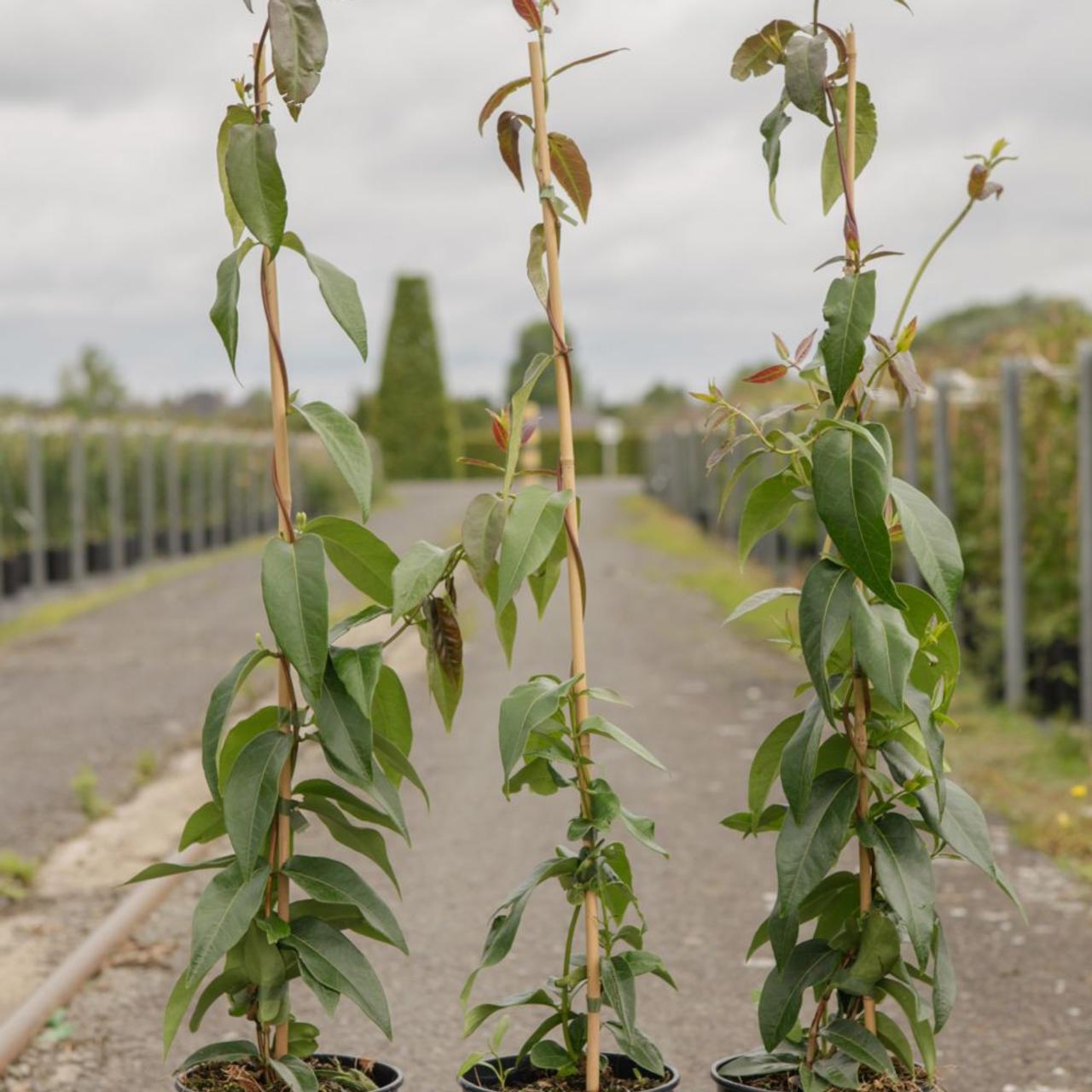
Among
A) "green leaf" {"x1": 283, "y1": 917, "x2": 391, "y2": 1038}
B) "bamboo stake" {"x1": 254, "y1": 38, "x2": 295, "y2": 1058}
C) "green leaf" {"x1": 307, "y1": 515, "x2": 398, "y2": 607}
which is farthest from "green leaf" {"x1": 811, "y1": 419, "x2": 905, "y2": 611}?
"green leaf" {"x1": 283, "y1": 917, "x2": 391, "y2": 1038}

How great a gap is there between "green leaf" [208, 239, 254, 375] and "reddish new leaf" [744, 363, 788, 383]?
0.60 meters

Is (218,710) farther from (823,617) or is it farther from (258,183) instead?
(823,617)

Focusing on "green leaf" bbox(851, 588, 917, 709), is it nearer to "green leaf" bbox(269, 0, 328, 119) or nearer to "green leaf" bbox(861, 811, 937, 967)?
"green leaf" bbox(861, 811, 937, 967)

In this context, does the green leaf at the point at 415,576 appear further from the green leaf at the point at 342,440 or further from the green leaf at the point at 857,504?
the green leaf at the point at 857,504

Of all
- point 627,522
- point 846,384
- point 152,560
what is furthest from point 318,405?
point 627,522

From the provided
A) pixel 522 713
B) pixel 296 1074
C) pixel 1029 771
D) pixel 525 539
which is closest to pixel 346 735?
Answer: pixel 522 713

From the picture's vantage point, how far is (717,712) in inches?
315

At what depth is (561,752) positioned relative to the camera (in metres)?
1.83

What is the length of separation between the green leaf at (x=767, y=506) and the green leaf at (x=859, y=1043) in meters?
0.58

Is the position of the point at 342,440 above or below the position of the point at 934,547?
above

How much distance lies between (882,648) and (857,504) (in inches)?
6.4

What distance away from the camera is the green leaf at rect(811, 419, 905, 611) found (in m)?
1.67

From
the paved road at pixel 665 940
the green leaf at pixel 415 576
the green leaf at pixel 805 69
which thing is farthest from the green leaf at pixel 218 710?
the paved road at pixel 665 940

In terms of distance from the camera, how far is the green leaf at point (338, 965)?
186 cm
